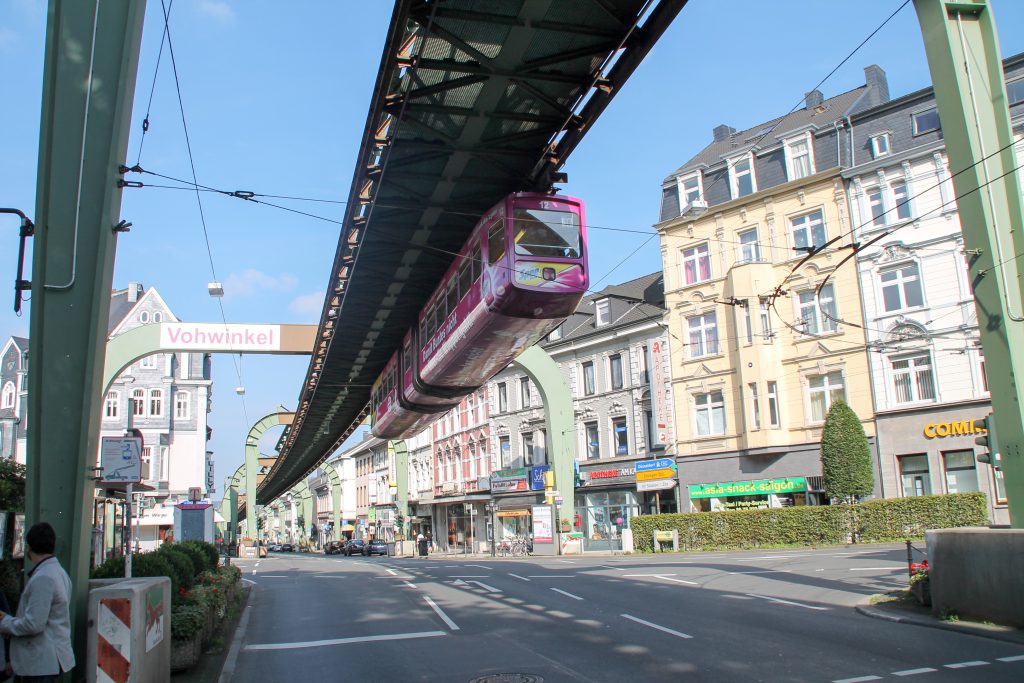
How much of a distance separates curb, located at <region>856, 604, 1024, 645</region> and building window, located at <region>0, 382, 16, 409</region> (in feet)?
219

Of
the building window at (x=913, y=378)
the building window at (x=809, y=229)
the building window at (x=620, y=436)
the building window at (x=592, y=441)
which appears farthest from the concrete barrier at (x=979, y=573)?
the building window at (x=592, y=441)

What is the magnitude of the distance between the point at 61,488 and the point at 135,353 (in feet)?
72.5

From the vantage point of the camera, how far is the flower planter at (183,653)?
10.1 meters

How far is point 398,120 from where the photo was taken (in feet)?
41.5

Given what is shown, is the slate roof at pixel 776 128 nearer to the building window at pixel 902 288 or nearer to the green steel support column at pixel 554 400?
the building window at pixel 902 288

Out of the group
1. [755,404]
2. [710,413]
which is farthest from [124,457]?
[710,413]

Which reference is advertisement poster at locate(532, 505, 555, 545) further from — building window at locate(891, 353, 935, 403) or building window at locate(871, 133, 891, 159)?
building window at locate(871, 133, 891, 159)

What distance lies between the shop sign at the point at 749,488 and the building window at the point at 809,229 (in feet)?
31.2

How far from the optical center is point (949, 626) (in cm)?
1145

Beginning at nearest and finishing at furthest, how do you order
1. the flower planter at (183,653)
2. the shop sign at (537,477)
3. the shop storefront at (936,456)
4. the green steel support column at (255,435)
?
the flower planter at (183,653), the shop storefront at (936,456), the shop sign at (537,477), the green steel support column at (255,435)

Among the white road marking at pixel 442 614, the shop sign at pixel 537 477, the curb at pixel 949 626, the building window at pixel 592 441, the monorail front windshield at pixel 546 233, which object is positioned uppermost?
the monorail front windshield at pixel 546 233

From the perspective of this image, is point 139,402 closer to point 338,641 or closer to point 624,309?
point 624,309

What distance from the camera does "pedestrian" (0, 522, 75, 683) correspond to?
566cm

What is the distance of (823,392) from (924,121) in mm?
10968
